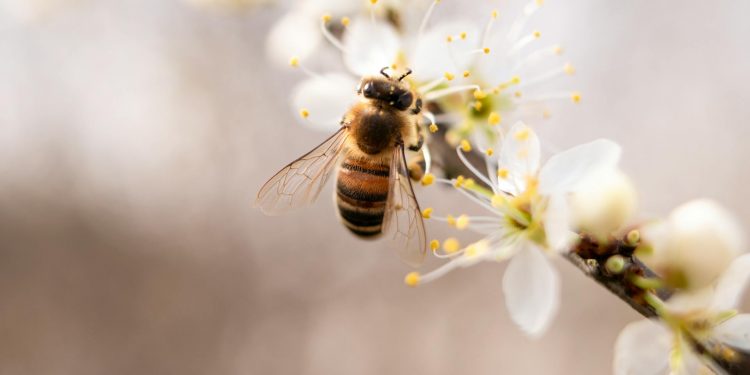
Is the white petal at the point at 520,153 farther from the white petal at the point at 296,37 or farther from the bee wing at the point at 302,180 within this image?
the white petal at the point at 296,37

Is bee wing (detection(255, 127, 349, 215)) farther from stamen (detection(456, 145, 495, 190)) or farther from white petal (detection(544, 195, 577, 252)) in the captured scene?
white petal (detection(544, 195, 577, 252))

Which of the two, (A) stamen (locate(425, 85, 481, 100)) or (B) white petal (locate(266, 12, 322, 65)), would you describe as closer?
(A) stamen (locate(425, 85, 481, 100))

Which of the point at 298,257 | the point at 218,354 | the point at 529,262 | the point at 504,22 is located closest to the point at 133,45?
the point at 298,257

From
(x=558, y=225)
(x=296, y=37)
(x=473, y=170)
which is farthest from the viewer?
(x=296, y=37)

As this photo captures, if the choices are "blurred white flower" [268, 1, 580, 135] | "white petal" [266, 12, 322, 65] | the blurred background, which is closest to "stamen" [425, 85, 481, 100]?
"blurred white flower" [268, 1, 580, 135]

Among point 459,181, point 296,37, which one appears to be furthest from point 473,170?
point 296,37

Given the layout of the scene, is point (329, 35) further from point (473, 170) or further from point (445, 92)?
point (473, 170)
